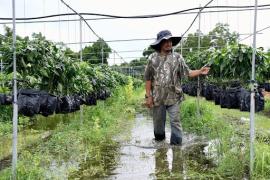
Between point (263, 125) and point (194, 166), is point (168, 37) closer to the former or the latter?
point (194, 166)

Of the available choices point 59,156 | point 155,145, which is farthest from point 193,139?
point 59,156

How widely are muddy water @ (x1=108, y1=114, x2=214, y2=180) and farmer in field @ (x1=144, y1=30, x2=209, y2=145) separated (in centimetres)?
40

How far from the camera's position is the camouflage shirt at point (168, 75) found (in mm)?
7124

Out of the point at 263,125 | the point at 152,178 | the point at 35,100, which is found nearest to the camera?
the point at 152,178

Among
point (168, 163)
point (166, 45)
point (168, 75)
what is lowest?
point (168, 163)

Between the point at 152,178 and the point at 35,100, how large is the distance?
2041 mm

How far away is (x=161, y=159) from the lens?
5930 millimetres

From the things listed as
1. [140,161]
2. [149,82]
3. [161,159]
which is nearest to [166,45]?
[149,82]

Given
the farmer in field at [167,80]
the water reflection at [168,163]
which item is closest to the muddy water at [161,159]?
the water reflection at [168,163]

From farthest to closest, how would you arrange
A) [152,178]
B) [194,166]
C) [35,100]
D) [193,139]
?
[193,139] < [35,100] < [194,166] < [152,178]

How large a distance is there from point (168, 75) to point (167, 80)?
85 millimetres

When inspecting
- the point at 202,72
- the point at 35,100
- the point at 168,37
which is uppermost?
the point at 168,37

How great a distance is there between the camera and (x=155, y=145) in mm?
7125

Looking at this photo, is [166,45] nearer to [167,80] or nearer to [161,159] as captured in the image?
[167,80]
